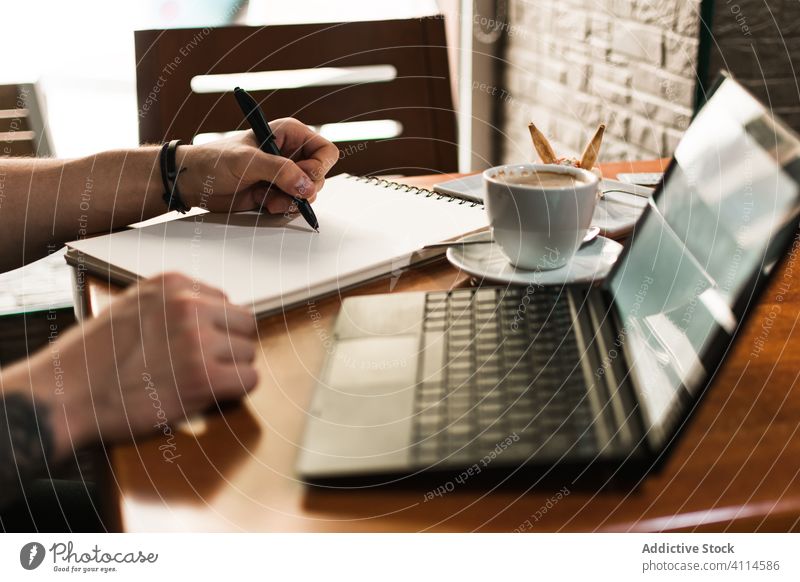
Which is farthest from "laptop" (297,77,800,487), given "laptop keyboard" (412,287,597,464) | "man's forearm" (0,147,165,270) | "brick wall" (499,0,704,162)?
"brick wall" (499,0,704,162)

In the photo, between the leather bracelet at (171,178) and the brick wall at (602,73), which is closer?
the leather bracelet at (171,178)

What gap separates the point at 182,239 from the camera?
18.9 inches

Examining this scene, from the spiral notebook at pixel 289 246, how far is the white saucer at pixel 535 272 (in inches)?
1.0

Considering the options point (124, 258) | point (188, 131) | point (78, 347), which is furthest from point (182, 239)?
point (188, 131)

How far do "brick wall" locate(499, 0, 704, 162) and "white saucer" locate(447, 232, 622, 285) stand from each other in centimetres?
53

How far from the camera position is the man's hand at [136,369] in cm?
33

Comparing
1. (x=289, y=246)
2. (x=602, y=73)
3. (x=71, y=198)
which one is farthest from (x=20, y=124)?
(x=602, y=73)

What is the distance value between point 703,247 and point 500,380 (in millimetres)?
130

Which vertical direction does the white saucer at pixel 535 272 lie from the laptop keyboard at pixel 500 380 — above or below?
above

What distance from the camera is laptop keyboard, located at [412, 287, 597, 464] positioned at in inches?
11.4

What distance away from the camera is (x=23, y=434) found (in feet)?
Result: 1.12

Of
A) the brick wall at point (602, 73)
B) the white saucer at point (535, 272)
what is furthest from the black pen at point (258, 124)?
the brick wall at point (602, 73)

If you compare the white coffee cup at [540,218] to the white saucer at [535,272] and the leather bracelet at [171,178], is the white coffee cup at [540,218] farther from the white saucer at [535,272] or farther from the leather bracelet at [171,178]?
the leather bracelet at [171,178]

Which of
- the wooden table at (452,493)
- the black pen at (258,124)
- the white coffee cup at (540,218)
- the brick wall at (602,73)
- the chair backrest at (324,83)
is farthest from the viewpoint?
the brick wall at (602,73)
